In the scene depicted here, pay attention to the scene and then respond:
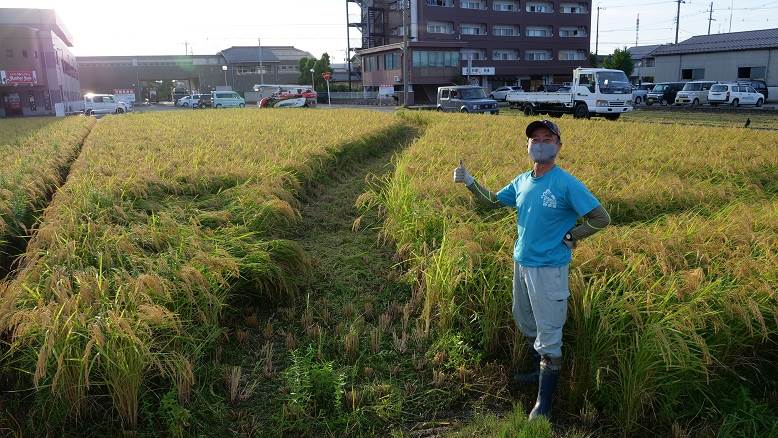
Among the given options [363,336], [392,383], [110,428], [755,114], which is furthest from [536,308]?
[755,114]

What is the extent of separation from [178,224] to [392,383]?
8.65 feet

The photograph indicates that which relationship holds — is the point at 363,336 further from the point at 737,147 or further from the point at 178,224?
the point at 737,147

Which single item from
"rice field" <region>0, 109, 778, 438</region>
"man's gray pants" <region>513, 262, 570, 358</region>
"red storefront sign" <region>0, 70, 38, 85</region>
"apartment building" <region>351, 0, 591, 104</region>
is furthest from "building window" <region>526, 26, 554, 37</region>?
"man's gray pants" <region>513, 262, 570, 358</region>

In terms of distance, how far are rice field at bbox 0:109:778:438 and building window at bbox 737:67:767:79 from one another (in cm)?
4098

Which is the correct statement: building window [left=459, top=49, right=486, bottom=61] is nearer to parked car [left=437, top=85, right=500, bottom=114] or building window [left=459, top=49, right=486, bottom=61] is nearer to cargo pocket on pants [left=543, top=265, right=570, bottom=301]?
parked car [left=437, top=85, right=500, bottom=114]

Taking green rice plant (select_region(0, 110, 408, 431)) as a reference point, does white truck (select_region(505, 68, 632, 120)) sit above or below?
above

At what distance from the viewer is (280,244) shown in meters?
5.00

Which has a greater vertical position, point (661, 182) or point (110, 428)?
point (661, 182)

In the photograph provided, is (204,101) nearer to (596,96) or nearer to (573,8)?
(596,96)

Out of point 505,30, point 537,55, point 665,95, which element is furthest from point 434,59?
point 665,95

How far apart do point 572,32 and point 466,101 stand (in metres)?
38.6

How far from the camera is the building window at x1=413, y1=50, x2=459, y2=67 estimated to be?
48500 millimetres

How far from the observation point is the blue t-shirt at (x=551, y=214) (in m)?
3.07

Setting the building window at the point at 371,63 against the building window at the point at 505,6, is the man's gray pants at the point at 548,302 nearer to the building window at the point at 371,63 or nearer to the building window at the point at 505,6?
the building window at the point at 371,63
